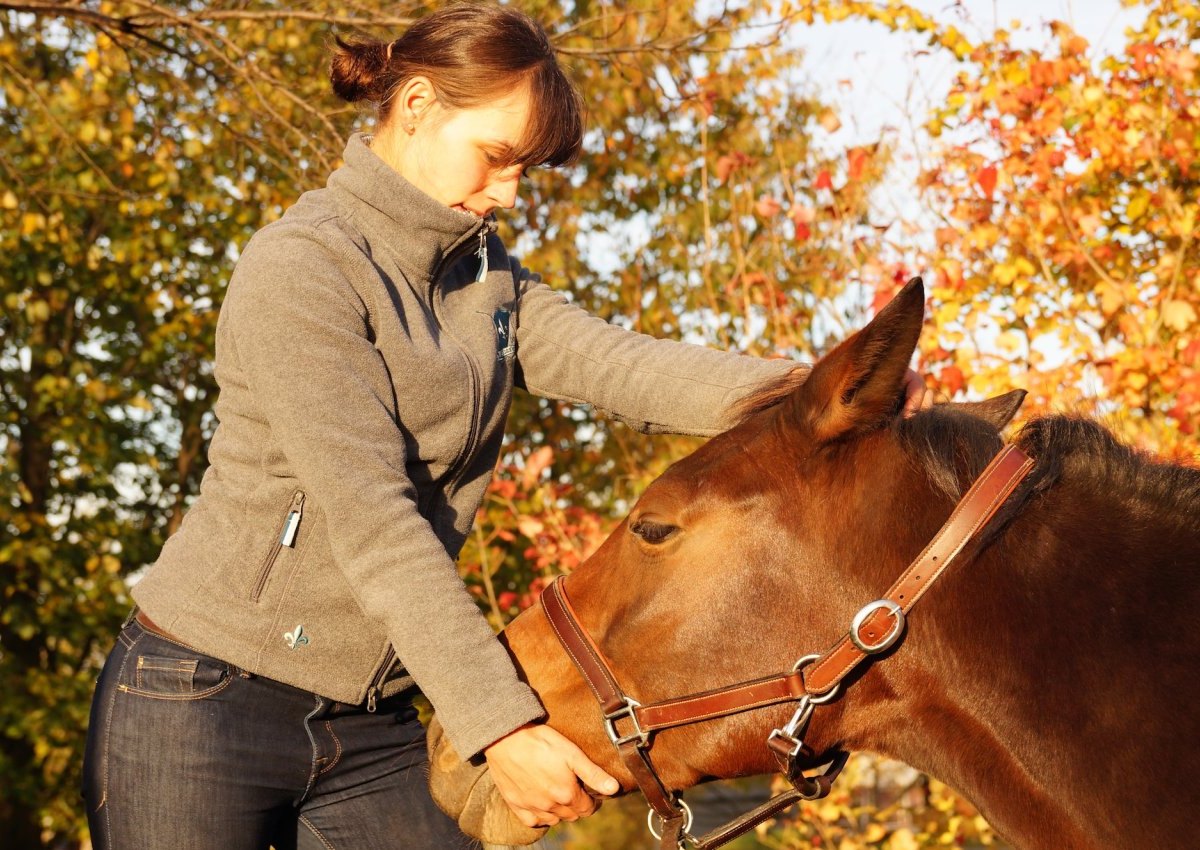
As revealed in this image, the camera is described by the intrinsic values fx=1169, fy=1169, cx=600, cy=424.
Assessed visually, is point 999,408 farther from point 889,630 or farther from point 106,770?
point 106,770

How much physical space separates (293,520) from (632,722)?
2.17 feet

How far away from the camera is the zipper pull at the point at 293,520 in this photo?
1957mm

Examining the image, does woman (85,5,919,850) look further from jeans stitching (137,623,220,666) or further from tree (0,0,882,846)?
tree (0,0,882,846)

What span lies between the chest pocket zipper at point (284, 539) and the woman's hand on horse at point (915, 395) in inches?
40.6

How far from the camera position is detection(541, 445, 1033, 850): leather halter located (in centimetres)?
179

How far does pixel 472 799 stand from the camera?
6.56ft

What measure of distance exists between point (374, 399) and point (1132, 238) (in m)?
3.89

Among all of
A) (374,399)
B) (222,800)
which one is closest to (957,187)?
(374,399)

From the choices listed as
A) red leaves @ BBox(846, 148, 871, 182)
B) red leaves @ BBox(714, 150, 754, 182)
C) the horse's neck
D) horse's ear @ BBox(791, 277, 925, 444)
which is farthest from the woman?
red leaves @ BBox(714, 150, 754, 182)

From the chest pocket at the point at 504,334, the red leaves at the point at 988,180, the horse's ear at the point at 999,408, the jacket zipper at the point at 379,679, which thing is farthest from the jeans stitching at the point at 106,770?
the red leaves at the point at 988,180

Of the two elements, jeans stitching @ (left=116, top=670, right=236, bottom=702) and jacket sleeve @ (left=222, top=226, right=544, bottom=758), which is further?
jeans stitching @ (left=116, top=670, right=236, bottom=702)

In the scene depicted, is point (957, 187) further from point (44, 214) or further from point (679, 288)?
point (44, 214)

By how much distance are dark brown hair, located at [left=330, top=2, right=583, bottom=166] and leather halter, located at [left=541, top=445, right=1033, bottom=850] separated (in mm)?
845

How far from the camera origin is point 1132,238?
476 centimetres
